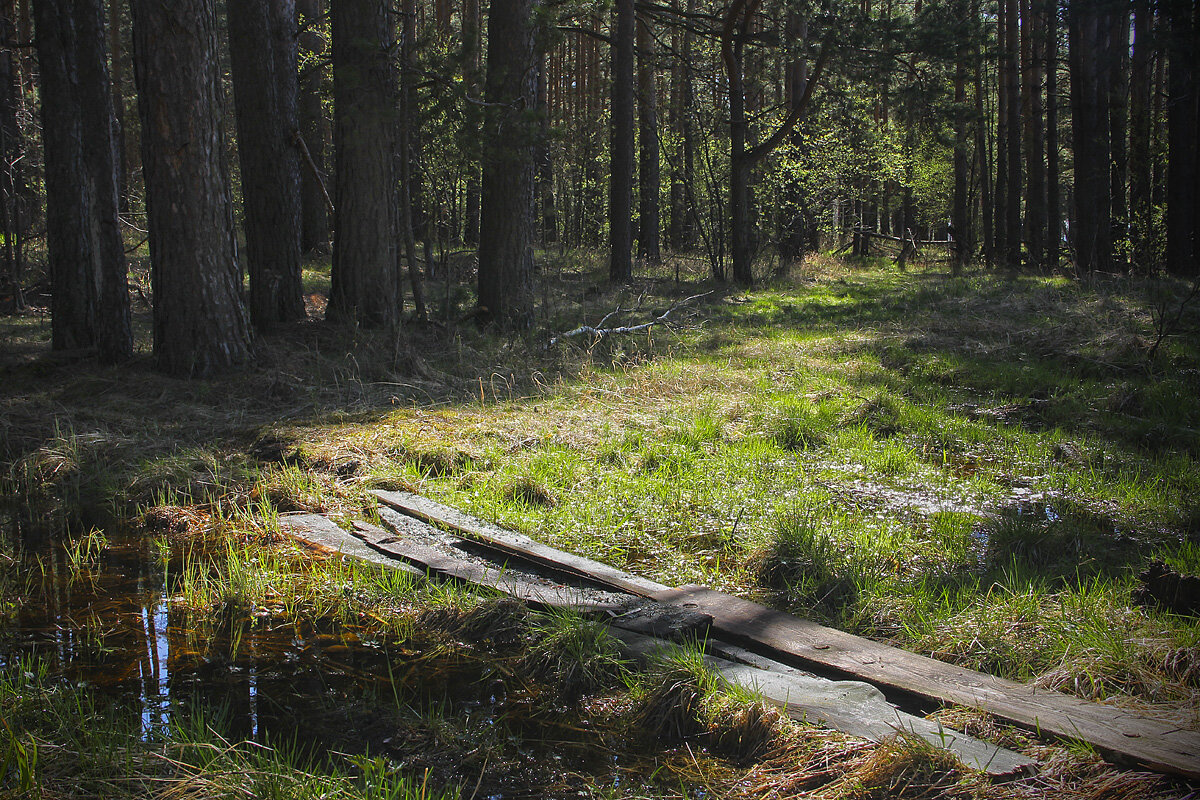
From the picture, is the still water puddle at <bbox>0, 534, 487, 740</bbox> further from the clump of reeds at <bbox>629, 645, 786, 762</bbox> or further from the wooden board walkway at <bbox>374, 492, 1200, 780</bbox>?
the wooden board walkway at <bbox>374, 492, 1200, 780</bbox>

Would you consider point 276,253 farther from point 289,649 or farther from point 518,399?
point 289,649

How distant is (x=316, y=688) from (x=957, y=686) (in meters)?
2.18

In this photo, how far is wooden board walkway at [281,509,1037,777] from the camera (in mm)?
2309

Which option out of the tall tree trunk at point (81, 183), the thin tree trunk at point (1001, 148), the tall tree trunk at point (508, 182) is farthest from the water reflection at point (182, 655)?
the thin tree trunk at point (1001, 148)

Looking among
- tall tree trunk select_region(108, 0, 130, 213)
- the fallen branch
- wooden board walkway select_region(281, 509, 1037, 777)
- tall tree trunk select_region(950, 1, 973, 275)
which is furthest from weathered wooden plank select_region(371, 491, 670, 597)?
tall tree trunk select_region(108, 0, 130, 213)

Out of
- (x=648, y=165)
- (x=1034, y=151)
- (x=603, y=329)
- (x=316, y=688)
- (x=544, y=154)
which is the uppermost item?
(x=544, y=154)

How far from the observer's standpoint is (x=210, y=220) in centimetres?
682

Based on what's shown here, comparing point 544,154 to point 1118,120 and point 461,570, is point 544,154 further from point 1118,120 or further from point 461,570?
point 461,570

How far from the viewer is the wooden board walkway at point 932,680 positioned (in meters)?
2.20

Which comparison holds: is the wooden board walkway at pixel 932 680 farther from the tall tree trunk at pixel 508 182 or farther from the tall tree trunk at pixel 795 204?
the tall tree trunk at pixel 795 204

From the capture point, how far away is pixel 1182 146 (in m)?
13.0

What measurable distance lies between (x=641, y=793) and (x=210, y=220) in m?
6.26

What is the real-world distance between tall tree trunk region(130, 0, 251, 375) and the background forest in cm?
3

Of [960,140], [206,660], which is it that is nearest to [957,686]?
[206,660]
